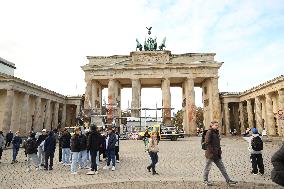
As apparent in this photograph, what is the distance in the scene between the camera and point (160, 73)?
53062 millimetres

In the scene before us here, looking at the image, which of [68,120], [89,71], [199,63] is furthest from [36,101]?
[199,63]

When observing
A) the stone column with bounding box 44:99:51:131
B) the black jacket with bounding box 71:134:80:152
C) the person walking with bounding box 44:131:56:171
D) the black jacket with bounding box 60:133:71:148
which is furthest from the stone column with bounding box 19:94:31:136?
the black jacket with bounding box 71:134:80:152

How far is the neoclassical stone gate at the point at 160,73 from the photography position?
52.1m

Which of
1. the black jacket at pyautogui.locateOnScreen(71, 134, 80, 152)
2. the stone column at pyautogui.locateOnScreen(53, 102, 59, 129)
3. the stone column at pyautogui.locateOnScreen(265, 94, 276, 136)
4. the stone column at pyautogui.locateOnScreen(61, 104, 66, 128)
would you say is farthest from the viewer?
the stone column at pyautogui.locateOnScreen(61, 104, 66, 128)

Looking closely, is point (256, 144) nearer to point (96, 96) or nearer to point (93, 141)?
point (93, 141)

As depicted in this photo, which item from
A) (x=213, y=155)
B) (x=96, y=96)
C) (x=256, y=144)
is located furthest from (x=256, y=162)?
(x=96, y=96)

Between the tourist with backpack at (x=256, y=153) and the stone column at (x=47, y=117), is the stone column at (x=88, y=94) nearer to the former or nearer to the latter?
the stone column at (x=47, y=117)

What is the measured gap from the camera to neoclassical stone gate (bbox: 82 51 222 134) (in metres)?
52.1

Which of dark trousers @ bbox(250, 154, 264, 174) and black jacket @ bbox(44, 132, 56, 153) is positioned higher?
black jacket @ bbox(44, 132, 56, 153)

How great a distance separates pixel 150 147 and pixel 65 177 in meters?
3.52

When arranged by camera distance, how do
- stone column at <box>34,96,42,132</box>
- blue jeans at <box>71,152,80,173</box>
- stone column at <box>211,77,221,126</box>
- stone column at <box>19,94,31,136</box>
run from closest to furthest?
blue jeans at <box>71,152,80,173</box> → stone column at <box>19,94,31,136</box> → stone column at <box>34,96,42,132</box> → stone column at <box>211,77,221,126</box>

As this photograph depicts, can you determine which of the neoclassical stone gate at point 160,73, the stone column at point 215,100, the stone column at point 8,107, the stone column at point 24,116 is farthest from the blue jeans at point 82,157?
the stone column at point 215,100

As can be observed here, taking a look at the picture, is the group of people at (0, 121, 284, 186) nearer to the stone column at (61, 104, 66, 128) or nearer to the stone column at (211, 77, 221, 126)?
the stone column at (211, 77, 221, 126)

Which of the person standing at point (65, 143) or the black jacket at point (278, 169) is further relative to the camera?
the person standing at point (65, 143)
